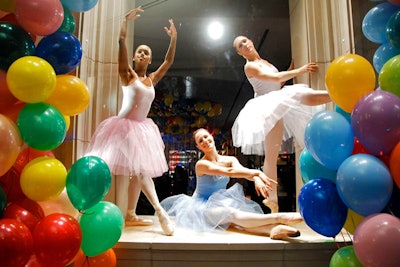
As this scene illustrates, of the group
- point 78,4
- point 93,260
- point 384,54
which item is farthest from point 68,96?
point 384,54

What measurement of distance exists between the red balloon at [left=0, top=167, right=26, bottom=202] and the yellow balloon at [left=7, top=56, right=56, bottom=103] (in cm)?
42

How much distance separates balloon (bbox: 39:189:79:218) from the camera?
199cm

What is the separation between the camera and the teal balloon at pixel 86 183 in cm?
190

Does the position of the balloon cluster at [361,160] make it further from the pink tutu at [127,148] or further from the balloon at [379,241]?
the pink tutu at [127,148]

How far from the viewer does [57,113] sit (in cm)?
189

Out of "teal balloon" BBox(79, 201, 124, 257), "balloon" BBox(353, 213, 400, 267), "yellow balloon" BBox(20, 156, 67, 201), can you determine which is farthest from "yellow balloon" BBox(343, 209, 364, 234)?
"yellow balloon" BBox(20, 156, 67, 201)

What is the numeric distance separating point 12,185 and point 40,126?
0.41 m

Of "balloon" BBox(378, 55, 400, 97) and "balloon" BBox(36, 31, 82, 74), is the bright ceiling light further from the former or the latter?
"balloon" BBox(378, 55, 400, 97)

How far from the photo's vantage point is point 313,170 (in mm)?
1956

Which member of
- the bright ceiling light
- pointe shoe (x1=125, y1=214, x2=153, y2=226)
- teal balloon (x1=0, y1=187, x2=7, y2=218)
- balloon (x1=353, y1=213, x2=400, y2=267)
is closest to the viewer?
balloon (x1=353, y1=213, x2=400, y2=267)

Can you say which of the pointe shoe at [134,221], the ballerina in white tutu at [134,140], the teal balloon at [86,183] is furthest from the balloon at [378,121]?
the pointe shoe at [134,221]

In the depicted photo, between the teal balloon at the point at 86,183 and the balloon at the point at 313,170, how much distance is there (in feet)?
3.72

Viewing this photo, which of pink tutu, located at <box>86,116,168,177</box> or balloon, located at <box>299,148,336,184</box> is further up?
pink tutu, located at <box>86,116,168,177</box>

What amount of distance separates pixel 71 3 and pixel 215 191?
72.5 inches
